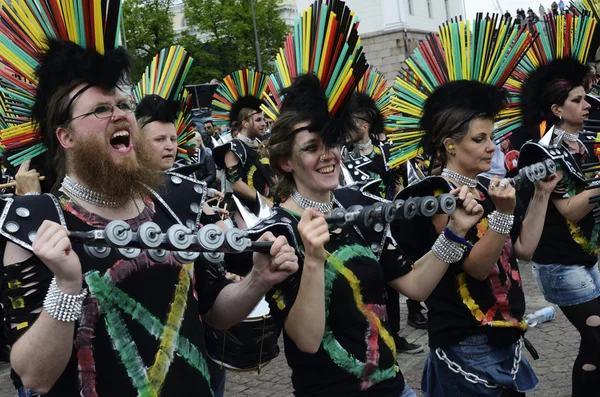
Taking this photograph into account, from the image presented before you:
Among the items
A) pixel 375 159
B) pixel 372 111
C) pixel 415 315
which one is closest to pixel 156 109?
pixel 375 159

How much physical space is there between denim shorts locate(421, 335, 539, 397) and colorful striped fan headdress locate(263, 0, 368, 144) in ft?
3.89

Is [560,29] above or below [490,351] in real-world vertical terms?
above

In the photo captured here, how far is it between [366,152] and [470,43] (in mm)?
3576

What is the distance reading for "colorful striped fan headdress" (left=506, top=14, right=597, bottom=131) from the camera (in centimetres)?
455

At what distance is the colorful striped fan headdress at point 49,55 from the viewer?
2357mm

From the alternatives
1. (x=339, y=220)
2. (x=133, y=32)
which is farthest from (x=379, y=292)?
(x=133, y=32)

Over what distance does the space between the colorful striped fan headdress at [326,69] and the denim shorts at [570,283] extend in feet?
6.67

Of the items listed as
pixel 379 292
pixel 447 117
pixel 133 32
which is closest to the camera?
pixel 379 292

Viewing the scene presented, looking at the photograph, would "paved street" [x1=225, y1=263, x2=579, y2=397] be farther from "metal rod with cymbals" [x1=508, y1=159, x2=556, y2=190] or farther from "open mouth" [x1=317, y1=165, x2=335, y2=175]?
"open mouth" [x1=317, y1=165, x2=335, y2=175]

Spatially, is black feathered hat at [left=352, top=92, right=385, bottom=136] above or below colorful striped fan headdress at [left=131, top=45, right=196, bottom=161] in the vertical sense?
below

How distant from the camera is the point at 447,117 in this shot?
11.8 ft

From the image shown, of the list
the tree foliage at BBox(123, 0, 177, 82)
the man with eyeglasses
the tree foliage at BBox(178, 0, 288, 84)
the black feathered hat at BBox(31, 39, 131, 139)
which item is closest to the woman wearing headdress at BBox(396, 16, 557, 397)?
the man with eyeglasses

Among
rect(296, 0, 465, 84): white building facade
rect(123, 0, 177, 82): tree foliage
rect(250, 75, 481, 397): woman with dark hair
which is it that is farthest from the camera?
rect(123, 0, 177, 82): tree foliage

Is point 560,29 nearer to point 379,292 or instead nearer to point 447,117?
point 447,117
